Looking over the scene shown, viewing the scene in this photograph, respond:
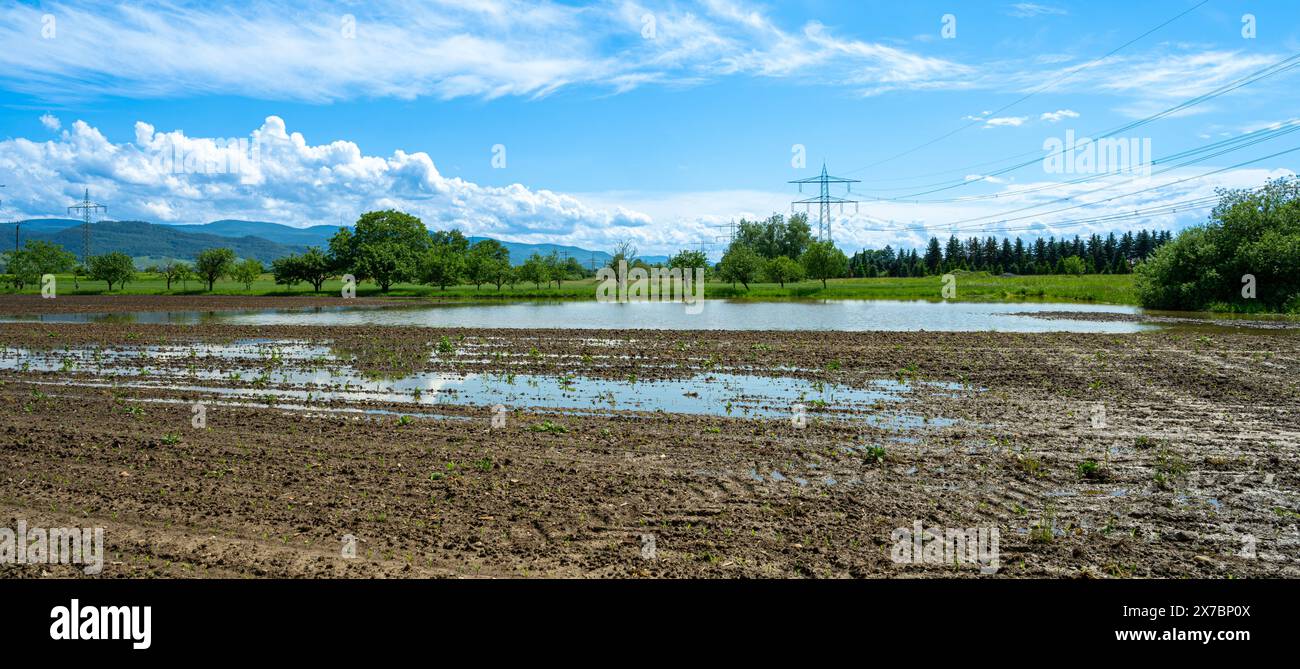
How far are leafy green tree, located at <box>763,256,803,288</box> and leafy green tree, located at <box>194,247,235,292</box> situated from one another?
239 feet

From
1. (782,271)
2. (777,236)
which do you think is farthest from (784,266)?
(777,236)

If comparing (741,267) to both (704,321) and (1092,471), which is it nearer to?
(704,321)

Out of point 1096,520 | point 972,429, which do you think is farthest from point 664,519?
point 972,429

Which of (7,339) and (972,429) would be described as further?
(7,339)

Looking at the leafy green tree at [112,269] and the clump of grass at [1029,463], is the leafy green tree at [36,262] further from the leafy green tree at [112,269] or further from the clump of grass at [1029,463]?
the clump of grass at [1029,463]

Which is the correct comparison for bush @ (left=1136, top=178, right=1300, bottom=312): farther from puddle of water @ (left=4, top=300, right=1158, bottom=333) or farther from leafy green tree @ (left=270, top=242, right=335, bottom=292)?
leafy green tree @ (left=270, top=242, right=335, bottom=292)

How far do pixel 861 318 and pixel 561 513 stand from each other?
41.6 m

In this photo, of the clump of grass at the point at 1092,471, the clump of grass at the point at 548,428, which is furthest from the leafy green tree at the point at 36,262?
the clump of grass at the point at 1092,471

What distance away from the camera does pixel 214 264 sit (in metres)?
100

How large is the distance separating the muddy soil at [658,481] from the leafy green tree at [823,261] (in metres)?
84.5

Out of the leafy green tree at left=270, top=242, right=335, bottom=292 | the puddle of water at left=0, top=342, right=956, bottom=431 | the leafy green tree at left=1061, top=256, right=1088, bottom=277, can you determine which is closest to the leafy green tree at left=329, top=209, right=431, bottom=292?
the leafy green tree at left=270, top=242, right=335, bottom=292

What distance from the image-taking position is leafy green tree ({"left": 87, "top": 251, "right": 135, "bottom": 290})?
94438 mm
